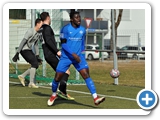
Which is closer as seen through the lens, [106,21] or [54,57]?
[54,57]

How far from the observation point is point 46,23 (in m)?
11.1

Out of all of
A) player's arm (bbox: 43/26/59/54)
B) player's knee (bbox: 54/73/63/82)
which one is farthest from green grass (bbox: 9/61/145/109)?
A: player's arm (bbox: 43/26/59/54)

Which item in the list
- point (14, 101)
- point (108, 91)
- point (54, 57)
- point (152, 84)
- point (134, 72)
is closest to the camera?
point (152, 84)

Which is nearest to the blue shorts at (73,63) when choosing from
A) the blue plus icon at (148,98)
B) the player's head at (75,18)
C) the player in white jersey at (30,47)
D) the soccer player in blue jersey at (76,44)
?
the soccer player in blue jersey at (76,44)

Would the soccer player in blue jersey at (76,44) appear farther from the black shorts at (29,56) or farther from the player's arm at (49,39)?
the black shorts at (29,56)

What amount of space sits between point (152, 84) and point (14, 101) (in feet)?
10.1

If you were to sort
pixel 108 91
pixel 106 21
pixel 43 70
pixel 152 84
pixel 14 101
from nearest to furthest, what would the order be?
pixel 152 84
pixel 14 101
pixel 108 91
pixel 43 70
pixel 106 21

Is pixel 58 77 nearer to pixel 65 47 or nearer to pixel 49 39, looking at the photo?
pixel 65 47

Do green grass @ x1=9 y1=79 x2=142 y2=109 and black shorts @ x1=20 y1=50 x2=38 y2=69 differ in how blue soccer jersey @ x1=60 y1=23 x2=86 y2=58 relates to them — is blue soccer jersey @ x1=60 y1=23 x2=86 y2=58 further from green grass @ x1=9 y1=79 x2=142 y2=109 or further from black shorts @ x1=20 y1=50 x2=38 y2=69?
black shorts @ x1=20 y1=50 x2=38 y2=69

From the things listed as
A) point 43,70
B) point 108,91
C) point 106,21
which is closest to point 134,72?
point 43,70

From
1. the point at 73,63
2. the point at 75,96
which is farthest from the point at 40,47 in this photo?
the point at 73,63
